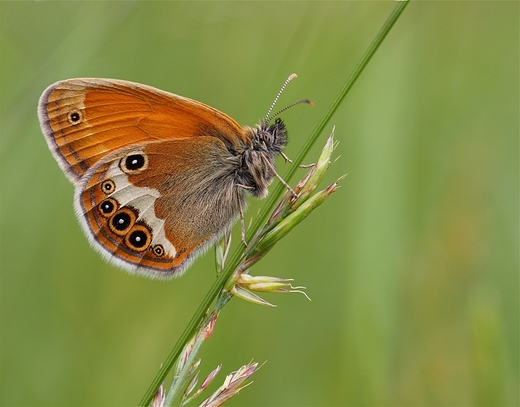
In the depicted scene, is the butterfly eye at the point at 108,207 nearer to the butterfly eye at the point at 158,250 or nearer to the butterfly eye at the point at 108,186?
the butterfly eye at the point at 108,186

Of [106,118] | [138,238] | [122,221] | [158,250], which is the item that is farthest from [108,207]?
[106,118]

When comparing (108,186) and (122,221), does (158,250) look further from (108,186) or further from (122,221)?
(108,186)

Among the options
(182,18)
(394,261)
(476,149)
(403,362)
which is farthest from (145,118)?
(182,18)

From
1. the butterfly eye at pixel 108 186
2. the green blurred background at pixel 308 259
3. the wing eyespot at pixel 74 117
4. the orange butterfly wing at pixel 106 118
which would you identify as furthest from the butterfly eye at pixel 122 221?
the green blurred background at pixel 308 259

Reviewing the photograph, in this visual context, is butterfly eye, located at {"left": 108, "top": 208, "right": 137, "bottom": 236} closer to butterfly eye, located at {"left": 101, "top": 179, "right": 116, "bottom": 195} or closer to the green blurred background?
butterfly eye, located at {"left": 101, "top": 179, "right": 116, "bottom": 195}

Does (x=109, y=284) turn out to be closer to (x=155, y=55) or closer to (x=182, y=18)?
(x=155, y=55)

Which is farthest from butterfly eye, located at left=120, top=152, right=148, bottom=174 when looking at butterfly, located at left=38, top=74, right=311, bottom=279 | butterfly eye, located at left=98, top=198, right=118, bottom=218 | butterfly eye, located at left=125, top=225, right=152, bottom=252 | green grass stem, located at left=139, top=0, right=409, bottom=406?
green grass stem, located at left=139, top=0, right=409, bottom=406
